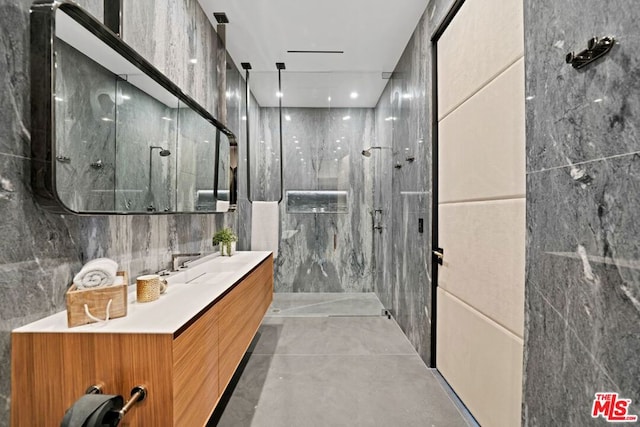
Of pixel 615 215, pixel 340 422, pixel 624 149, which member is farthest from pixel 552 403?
pixel 340 422

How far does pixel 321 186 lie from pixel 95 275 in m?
2.74

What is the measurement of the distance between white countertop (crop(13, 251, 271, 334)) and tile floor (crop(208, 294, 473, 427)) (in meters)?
0.78

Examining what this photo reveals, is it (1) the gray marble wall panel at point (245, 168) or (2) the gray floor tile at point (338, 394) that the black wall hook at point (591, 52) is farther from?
(1) the gray marble wall panel at point (245, 168)

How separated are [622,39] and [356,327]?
2729 millimetres

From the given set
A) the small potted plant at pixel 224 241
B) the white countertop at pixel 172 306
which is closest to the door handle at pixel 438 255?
the white countertop at pixel 172 306

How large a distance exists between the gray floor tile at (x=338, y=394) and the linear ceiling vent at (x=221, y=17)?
277 cm

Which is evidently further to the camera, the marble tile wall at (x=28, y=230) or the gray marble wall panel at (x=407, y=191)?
the gray marble wall panel at (x=407, y=191)

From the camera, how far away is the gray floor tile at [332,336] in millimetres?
2422

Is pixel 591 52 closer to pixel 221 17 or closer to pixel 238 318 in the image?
pixel 238 318

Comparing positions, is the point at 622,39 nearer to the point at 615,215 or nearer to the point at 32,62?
the point at 615,215

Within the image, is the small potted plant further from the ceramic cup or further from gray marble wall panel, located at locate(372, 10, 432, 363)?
gray marble wall panel, located at locate(372, 10, 432, 363)

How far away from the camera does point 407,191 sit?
2746 millimetres

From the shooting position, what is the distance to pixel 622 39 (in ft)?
2.51

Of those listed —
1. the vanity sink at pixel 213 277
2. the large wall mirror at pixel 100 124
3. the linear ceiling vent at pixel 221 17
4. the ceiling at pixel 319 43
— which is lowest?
the vanity sink at pixel 213 277
